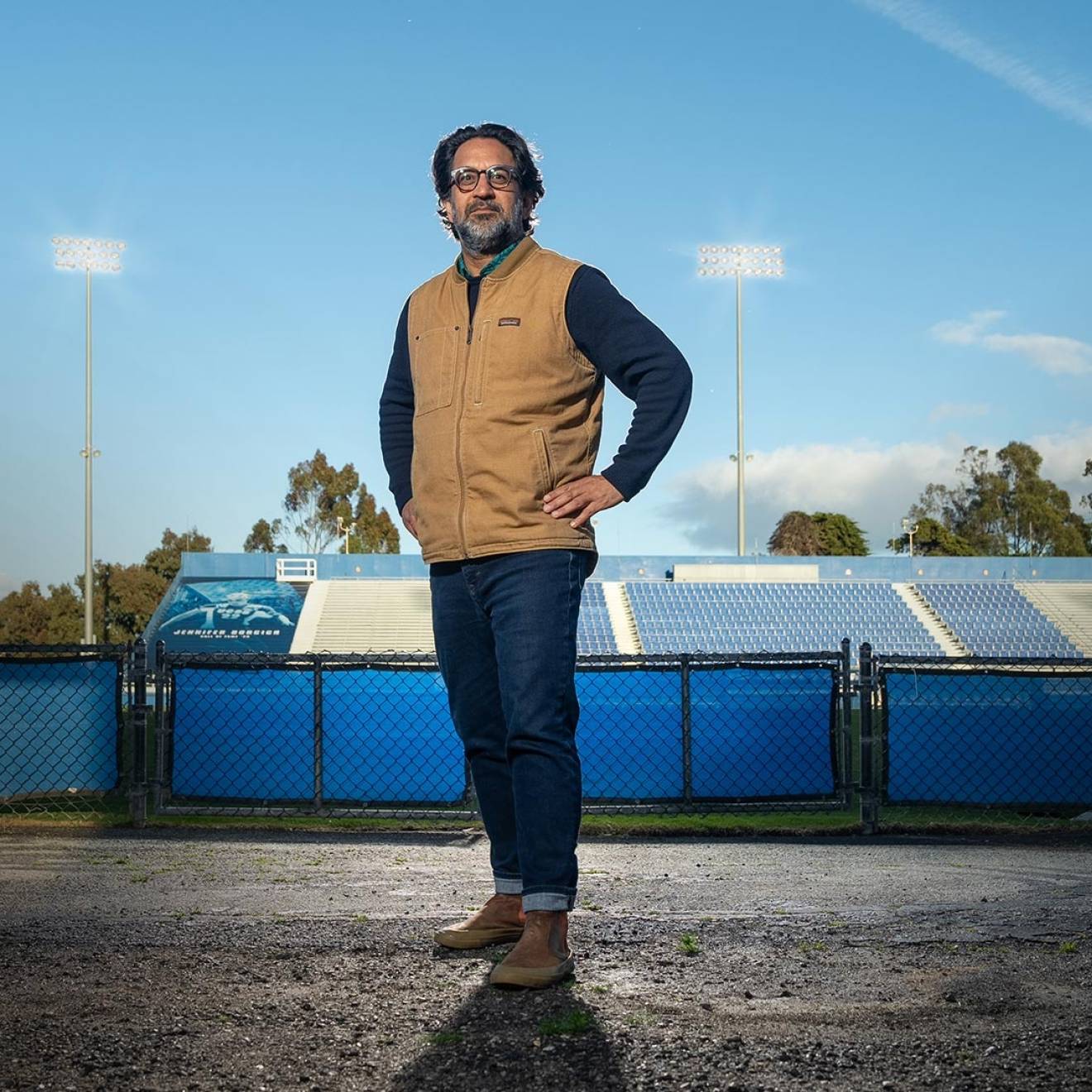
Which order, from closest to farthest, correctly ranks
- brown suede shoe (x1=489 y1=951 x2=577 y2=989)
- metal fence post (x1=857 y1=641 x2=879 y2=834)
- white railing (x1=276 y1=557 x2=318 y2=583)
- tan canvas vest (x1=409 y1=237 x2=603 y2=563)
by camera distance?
brown suede shoe (x1=489 y1=951 x2=577 y2=989) < tan canvas vest (x1=409 y1=237 x2=603 y2=563) < metal fence post (x1=857 y1=641 x2=879 y2=834) < white railing (x1=276 y1=557 x2=318 y2=583)

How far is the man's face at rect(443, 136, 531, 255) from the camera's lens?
10.0 ft

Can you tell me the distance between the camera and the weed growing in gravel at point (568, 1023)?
222cm

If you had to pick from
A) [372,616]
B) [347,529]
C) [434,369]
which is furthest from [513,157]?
[347,529]

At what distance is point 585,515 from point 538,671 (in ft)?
1.23

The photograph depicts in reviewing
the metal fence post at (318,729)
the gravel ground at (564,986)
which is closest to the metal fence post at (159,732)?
the metal fence post at (318,729)

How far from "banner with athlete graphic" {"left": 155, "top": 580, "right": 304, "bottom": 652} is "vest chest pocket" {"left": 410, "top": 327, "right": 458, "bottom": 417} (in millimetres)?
29695

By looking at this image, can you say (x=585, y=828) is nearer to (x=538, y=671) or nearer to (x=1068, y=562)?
(x=538, y=671)

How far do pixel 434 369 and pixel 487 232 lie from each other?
14.1 inches

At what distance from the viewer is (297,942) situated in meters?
3.04

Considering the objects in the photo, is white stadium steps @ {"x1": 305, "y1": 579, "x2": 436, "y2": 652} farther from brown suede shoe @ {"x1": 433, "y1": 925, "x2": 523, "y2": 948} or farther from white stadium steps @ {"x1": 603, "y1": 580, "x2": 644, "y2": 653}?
brown suede shoe @ {"x1": 433, "y1": 925, "x2": 523, "y2": 948}

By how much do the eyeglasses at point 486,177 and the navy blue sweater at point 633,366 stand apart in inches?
12.0

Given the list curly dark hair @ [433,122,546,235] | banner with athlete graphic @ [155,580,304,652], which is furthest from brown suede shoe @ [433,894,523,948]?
banner with athlete graphic @ [155,580,304,652]

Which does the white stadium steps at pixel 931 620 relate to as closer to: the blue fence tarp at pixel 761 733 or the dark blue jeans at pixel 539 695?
the blue fence tarp at pixel 761 733

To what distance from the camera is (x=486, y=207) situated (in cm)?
306
